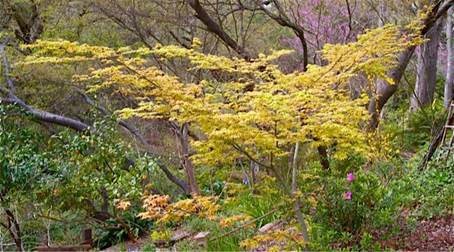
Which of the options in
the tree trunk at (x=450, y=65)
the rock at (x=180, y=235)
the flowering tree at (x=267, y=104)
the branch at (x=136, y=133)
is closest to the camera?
the flowering tree at (x=267, y=104)

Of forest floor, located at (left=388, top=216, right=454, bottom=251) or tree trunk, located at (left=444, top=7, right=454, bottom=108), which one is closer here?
forest floor, located at (left=388, top=216, right=454, bottom=251)

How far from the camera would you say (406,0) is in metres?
7.22

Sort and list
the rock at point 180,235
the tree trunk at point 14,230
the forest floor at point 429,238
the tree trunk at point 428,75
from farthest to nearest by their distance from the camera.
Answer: the tree trunk at point 428,75 < the rock at point 180,235 < the tree trunk at point 14,230 < the forest floor at point 429,238

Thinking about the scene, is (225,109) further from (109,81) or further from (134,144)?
(134,144)

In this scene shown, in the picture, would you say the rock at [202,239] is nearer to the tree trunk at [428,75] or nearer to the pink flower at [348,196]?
the pink flower at [348,196]

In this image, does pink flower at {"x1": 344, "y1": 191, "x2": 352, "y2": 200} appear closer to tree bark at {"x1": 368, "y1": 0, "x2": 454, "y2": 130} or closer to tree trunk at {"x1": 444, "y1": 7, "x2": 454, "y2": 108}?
tree bark at {"x1": 368, "y1": 0, "x2": 454, "y2": 130}

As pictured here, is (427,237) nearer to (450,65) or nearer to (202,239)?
(202,239)

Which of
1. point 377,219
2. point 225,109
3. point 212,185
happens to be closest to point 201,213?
point 225,109

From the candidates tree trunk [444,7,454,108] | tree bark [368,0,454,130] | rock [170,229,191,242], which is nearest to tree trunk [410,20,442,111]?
tree trunk [444,7,454,108]

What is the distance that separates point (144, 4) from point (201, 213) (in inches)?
186

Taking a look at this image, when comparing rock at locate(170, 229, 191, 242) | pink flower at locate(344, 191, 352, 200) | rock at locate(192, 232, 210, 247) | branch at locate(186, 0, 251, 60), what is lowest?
rock at locate(170, 229, 191, 242)

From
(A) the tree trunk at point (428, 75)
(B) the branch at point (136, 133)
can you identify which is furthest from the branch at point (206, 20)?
(A) the tree trunk at point (428, 75)

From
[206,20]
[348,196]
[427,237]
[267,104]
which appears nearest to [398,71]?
[206,20]

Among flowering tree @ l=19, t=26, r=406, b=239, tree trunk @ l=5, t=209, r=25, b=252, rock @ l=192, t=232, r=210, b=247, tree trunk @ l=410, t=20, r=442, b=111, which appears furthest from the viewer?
tree trunk @ l=410, t=20, r=442, b=111
